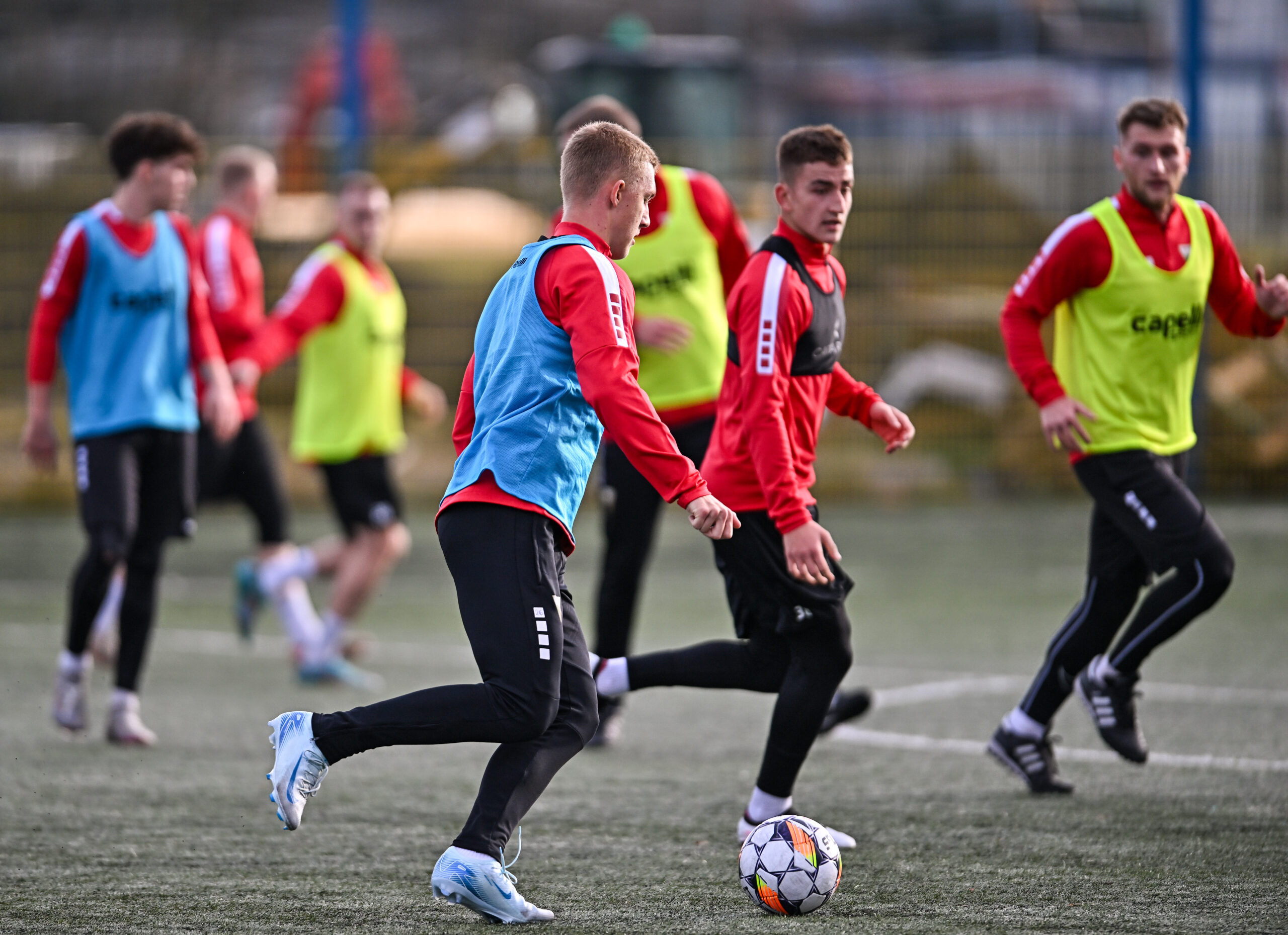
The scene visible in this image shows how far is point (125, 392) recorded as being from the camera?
6.80m

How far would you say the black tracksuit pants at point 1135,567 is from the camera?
5.54 metres

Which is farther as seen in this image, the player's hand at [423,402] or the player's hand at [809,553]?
the player's hand at [423,402]

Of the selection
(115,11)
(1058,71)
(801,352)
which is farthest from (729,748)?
(115,11)

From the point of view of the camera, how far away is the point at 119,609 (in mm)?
6957

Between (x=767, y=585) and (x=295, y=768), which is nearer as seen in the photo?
(x=295, y=768)

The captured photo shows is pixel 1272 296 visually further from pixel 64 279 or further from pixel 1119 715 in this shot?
pixel 64 279

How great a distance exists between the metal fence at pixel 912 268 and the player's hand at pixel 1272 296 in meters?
9.33

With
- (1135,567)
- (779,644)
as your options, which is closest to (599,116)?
(779,644)

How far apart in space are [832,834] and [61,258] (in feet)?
12.8

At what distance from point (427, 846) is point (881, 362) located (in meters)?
11.1

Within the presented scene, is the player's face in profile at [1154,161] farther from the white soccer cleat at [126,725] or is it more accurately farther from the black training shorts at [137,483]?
the white soccer cleat at [126,725]

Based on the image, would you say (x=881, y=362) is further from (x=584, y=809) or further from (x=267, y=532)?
(x=584, y=809)

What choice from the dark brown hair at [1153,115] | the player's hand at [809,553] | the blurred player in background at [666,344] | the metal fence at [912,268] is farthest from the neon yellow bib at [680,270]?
the metal fence at [912,268]

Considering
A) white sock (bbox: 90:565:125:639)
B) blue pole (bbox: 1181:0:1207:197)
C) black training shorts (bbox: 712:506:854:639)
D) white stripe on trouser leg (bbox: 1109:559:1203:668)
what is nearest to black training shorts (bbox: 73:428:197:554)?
white sock (bbox: 90:565:125:639)
